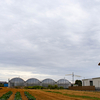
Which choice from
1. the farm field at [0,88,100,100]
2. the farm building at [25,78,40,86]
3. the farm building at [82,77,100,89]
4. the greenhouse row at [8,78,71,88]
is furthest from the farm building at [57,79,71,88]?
the farm field at [0,88,100,100]

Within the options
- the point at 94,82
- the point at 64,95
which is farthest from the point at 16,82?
the point at 64,95

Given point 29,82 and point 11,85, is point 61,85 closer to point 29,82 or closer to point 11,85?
point 29,82

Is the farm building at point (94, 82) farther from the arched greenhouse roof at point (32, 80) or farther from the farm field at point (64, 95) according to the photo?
the arched greenhouse roof at point (32, 80)

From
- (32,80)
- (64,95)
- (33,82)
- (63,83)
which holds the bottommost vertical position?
(64,95)

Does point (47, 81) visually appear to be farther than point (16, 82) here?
No

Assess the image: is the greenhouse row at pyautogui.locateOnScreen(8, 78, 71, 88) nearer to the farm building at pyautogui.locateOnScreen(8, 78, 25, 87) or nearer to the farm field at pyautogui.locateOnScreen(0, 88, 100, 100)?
the farm building at pyautogui.locateOnScreen(8, 78, 25, 87)

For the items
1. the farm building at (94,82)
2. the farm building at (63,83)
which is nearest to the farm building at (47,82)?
the farm building at (63,83)

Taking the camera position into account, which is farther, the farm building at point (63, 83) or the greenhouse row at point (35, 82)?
the farm building at point (63, 83)

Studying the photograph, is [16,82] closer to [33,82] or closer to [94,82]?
[33,82]

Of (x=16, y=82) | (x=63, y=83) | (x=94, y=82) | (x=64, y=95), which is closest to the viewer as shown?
(x=64, y=95)

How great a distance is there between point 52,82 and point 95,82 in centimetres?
3739

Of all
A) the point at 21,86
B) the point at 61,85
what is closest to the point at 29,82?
the point at 21,86

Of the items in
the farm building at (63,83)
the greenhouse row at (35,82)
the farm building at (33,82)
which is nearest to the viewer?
the greenhouse row at (35,82)

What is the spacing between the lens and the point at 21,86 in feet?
289
